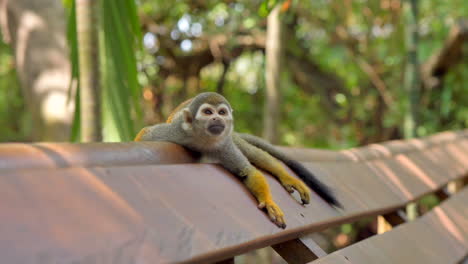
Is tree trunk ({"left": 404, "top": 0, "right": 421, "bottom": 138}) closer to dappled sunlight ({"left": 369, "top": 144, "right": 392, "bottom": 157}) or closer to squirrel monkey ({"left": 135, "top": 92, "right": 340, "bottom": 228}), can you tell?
dappled sunlight ({"left": 369, "top": 144, "right": 392, "bottom": 157})

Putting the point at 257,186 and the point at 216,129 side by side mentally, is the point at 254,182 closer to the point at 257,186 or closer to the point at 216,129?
the point at 257,186

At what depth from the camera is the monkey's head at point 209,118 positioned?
74.5 inches

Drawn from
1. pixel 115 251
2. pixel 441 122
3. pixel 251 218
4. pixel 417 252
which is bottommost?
pixel 441 122

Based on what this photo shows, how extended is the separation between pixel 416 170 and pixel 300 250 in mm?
1463

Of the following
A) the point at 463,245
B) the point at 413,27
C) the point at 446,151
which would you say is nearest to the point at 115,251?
the point at 463,245

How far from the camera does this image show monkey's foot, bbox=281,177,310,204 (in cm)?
152

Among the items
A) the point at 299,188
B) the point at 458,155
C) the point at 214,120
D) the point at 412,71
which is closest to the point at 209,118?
the point at 214,120

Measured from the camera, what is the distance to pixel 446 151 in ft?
10.7

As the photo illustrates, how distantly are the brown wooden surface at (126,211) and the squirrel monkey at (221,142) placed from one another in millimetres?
186

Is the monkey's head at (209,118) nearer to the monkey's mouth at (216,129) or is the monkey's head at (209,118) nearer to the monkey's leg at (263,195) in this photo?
the monkey's mouth at (216,129)

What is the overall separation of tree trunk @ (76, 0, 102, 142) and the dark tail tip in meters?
0.86

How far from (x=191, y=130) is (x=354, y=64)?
524 cm

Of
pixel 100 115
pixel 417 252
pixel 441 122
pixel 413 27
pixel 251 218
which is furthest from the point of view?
pixel 441 122

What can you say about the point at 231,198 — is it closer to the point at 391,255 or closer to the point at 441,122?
the point at 391,255
